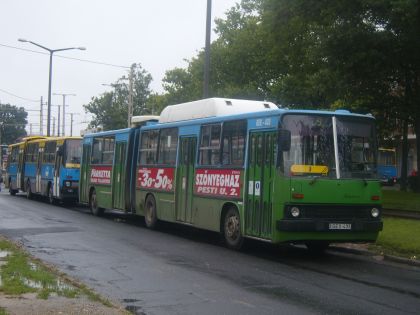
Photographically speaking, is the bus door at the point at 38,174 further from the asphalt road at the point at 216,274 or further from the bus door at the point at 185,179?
the bus door at the point at 185,179

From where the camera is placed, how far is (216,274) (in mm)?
10852

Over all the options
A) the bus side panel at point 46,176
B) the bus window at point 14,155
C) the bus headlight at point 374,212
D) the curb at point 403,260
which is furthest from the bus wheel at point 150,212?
the bus window at point 14,155

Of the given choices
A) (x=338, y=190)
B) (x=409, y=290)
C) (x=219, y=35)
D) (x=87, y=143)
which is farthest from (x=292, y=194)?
(x=219, y=35)

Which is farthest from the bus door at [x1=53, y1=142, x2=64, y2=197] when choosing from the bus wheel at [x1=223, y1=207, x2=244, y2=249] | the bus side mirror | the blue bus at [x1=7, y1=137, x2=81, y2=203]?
the bus side mirror

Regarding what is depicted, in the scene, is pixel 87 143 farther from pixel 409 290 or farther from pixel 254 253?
pixel 409 290

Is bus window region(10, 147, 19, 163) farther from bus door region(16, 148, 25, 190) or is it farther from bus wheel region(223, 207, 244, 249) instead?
bus wheel region(223, 207, 244, 249)

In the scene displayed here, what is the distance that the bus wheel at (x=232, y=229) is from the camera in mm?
14094

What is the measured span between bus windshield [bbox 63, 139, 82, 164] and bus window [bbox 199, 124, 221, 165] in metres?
13.6

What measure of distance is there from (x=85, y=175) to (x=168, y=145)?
7.78m

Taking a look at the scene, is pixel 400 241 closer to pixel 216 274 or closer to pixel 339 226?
pixel 339 226

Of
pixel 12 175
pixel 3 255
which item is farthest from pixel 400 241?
pixel 12 175

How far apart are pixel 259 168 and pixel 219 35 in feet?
127

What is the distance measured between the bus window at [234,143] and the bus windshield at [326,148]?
65.5 inches

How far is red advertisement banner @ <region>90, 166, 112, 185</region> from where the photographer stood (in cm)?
2244
